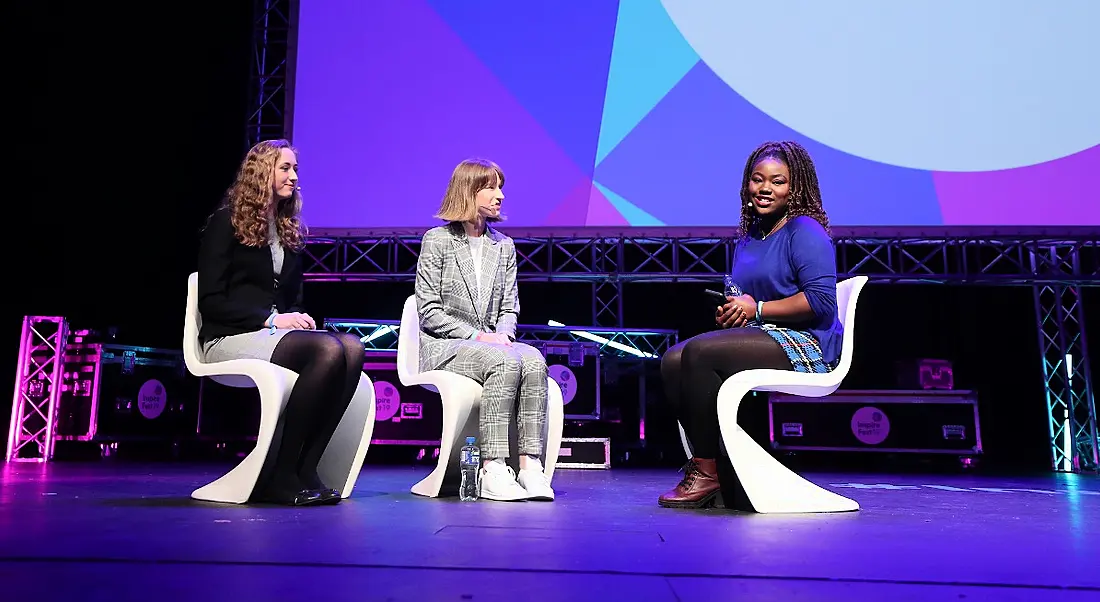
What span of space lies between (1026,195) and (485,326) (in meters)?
3.58

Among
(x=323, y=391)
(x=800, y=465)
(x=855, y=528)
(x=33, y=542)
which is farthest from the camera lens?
(x=800, y=465)

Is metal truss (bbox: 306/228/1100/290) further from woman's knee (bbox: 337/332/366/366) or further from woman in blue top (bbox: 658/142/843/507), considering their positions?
woman's knee (bbox: 337/332/366/366)

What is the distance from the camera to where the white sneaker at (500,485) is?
2.43m

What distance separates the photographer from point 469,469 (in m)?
2.55

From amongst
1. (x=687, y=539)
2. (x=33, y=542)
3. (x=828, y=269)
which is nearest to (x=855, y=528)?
Result: (x=687, y=539)

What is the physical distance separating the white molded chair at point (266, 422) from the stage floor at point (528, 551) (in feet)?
0.41

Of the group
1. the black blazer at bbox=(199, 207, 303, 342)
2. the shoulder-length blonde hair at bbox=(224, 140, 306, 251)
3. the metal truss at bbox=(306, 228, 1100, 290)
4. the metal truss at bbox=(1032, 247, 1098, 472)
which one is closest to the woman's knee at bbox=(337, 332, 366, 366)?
the black blazer at bbox=(199, 207, 303, 342)

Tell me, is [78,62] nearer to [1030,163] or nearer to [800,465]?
[800,465]

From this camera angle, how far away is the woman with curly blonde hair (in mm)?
2271

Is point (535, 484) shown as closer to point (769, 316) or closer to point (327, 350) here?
point (327, 350)

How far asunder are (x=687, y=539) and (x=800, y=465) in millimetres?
4042

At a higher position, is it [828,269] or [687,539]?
[828,269]

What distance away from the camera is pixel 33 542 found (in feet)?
4.55

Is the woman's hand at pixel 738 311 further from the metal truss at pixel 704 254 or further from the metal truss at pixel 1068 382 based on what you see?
the metal truss at pixel 1068 382
